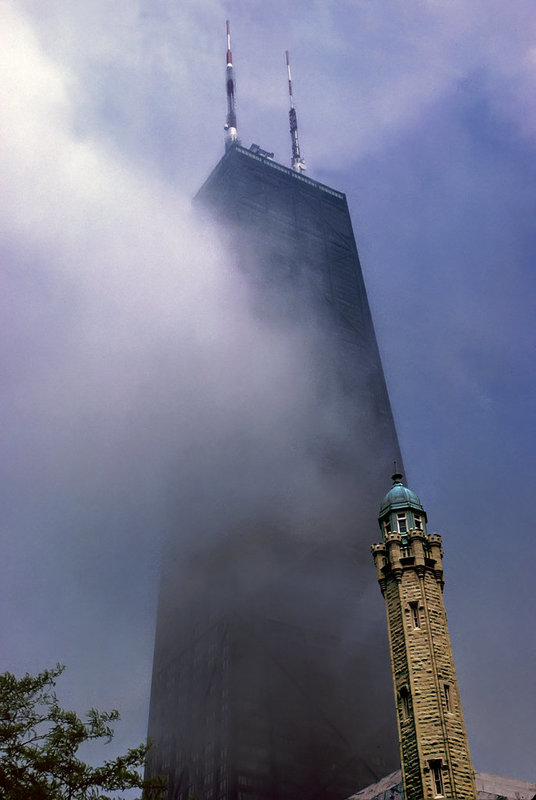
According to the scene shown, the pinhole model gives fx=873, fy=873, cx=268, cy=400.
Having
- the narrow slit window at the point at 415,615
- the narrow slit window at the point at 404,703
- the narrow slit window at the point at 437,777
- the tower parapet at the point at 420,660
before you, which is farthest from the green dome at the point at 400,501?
the narrow slit window at the point at 437,777

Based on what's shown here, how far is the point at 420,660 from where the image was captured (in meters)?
61.2

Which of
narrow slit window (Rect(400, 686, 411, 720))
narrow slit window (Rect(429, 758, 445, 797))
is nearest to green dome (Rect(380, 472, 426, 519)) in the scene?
narrow slit window (Rect(400, 686, 411, 720))

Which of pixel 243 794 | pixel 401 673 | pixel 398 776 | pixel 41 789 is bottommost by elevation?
pixel 41 789

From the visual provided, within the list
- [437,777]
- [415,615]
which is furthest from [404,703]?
[415,615]

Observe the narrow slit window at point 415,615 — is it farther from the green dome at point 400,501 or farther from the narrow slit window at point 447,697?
the green dome at point 400,501

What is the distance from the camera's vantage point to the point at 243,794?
176 m

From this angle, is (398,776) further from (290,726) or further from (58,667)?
(290,726)

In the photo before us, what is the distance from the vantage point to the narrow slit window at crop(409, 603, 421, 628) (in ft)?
209

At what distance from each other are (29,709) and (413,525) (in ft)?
109

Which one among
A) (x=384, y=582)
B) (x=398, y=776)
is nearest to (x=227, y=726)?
(x=398, y=776)

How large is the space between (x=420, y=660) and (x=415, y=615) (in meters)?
3.89

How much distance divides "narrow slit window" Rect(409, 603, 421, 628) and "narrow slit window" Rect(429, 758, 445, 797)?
1010 cm

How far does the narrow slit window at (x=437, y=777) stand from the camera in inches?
2156

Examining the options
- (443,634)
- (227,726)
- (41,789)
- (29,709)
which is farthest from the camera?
(227,726)
